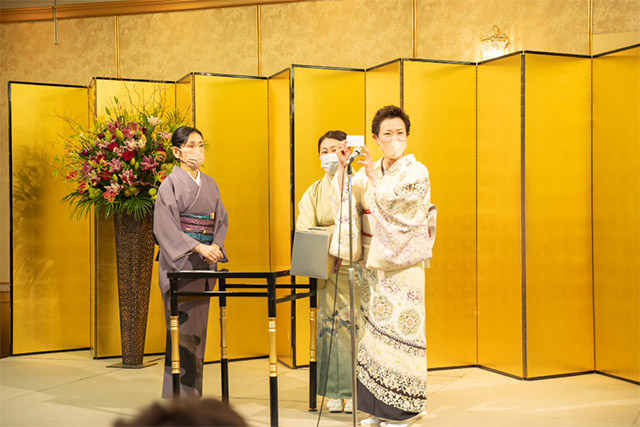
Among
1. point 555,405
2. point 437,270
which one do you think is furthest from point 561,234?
point 555,405

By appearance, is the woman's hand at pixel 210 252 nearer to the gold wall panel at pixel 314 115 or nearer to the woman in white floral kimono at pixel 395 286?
the woman in white floral kimono at pixel 395 286

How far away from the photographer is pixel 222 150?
197 inches

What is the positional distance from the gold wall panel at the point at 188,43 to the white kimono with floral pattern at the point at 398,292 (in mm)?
2775

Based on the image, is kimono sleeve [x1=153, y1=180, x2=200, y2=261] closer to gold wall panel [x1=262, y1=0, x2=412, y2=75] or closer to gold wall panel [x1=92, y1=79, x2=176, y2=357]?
gold wall panel [x1=92, y1=79, x2=176, y2=357]

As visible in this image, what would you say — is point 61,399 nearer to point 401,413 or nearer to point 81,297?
point 81,297

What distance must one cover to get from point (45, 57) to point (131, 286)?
251 centimetres

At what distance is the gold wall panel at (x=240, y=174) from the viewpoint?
497 centimetres

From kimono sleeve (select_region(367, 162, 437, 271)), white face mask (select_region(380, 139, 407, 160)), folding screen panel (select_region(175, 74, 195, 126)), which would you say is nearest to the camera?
kimono sleeve (select_region(367, 162, 437, 271))

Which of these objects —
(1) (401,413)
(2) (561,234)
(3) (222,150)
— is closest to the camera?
(1) (401,413)

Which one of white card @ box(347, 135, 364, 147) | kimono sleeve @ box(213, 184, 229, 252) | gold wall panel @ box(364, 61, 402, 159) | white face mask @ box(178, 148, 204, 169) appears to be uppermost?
gold wall panel @ box(364, 61, 402, 159)

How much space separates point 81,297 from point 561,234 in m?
3.52

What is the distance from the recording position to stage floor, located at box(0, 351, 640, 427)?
359 centimetres

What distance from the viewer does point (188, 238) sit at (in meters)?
3.73

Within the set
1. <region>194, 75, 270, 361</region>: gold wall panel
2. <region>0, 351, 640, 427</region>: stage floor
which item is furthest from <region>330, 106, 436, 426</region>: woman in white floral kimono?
<region>194, 75, 270, 361</region>: gold wall panel
